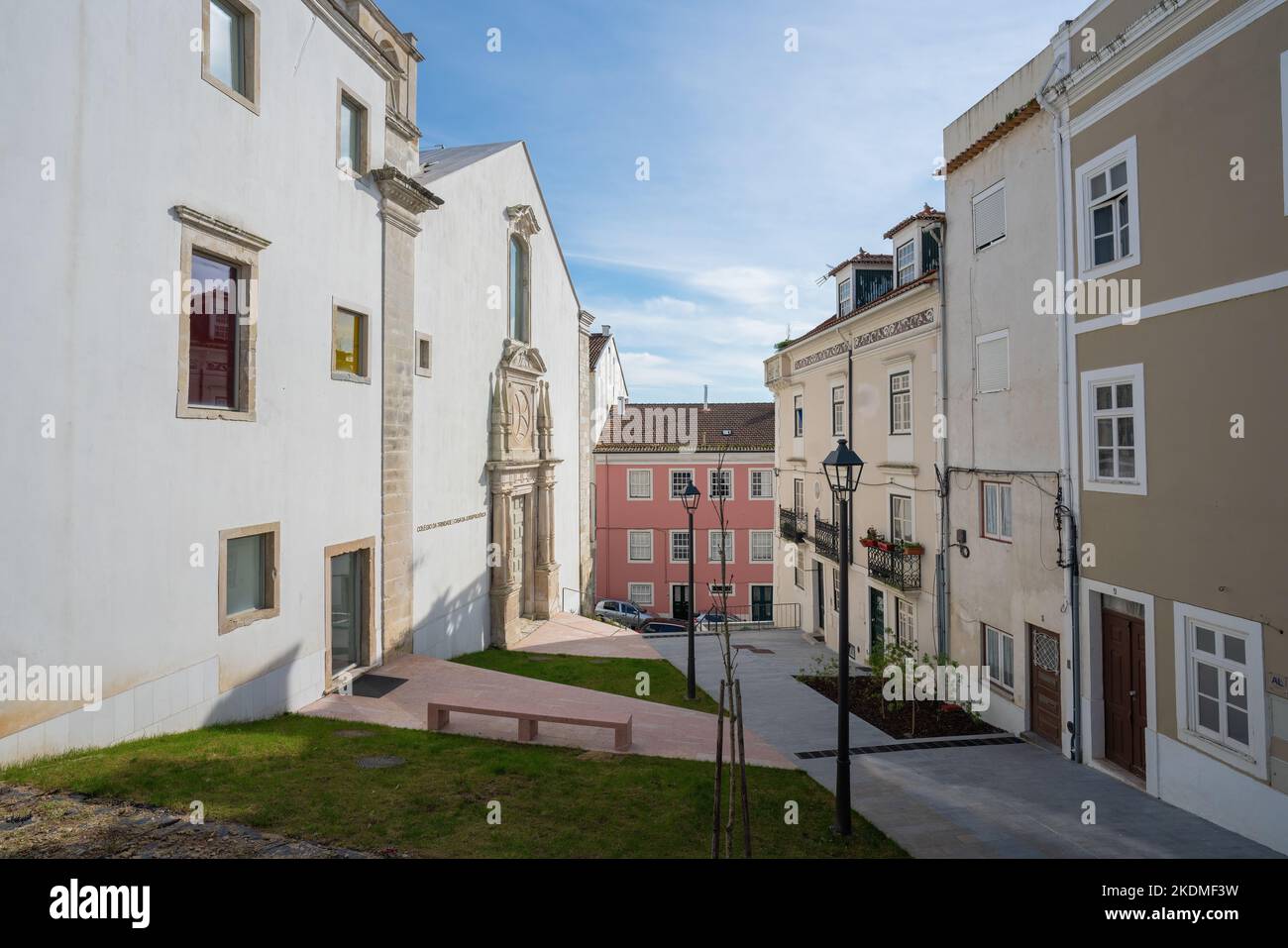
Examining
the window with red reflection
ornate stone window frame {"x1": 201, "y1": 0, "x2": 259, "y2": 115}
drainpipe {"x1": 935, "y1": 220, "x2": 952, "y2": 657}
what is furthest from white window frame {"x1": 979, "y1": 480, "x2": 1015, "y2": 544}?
ornate stone window frame {"x1": 201, "y1": 0, "x2": 259, "y2": 115}

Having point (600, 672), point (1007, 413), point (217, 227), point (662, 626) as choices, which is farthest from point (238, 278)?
point (662, 626)

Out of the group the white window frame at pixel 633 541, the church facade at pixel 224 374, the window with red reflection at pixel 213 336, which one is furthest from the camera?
the white window frame at pixel 633 541

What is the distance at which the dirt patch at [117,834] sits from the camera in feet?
18.6

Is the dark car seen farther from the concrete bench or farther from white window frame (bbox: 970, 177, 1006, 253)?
the concrete bench

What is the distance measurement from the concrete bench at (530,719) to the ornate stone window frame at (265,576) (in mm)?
2728

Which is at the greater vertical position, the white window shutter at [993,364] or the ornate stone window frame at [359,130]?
the ornate stone window frame at [359,130]

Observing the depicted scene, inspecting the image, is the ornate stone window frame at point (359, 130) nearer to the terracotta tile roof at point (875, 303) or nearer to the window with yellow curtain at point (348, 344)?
the window with yellow curtain at point (348, 344)

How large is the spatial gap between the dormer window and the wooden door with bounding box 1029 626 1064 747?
9.41 m

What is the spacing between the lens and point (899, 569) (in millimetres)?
18312

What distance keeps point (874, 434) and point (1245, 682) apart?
12.3 meters

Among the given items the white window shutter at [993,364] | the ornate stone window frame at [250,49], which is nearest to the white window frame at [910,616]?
the white window shutter at [993,364]

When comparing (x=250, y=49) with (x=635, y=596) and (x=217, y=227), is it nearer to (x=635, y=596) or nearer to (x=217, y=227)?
(x=217, y=227)

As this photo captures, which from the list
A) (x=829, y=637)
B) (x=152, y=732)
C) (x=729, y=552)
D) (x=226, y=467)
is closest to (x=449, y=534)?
(x=226, y=467)

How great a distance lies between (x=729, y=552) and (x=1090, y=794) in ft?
99.8
